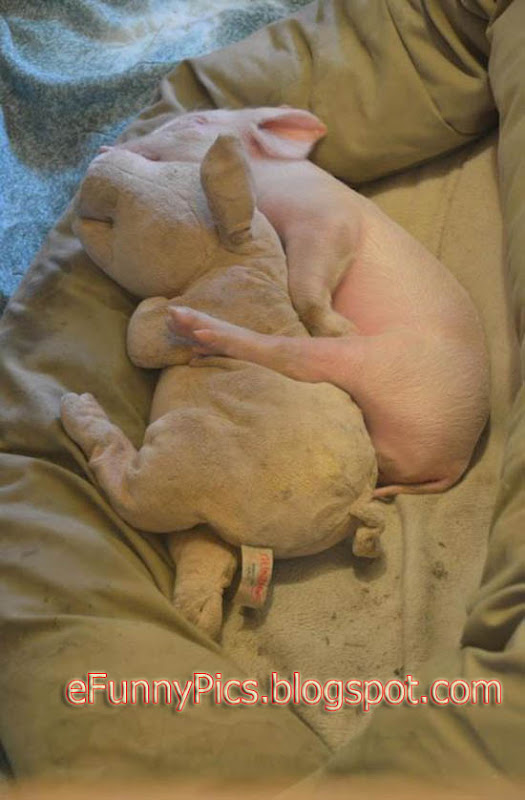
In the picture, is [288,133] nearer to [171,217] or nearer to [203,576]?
[171,217]

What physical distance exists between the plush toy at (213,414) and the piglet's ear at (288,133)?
0.19 m

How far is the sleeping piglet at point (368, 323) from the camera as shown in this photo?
112cm

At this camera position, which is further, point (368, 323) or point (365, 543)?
point (368, 323)

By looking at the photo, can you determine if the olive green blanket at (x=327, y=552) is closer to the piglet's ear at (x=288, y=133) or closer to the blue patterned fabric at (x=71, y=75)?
the piglet's ear at (x=288, y=133)

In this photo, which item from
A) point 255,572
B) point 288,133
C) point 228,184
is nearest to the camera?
point 255,572

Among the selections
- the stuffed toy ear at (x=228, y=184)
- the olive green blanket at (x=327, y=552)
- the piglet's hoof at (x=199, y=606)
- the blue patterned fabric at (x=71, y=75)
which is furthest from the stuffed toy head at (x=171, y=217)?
the piglet's hoof at (x=199, y=606)

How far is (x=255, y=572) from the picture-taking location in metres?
1.01

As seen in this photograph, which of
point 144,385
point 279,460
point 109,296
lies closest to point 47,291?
point 109,296

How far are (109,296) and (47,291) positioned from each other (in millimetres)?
90

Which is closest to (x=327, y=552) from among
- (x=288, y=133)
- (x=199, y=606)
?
(x=199, y=606)

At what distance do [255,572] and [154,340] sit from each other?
0.35 m

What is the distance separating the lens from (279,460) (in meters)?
1.02

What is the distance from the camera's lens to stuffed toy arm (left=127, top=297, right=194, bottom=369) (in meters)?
1.17

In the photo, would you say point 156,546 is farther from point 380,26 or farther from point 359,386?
point 380,26
